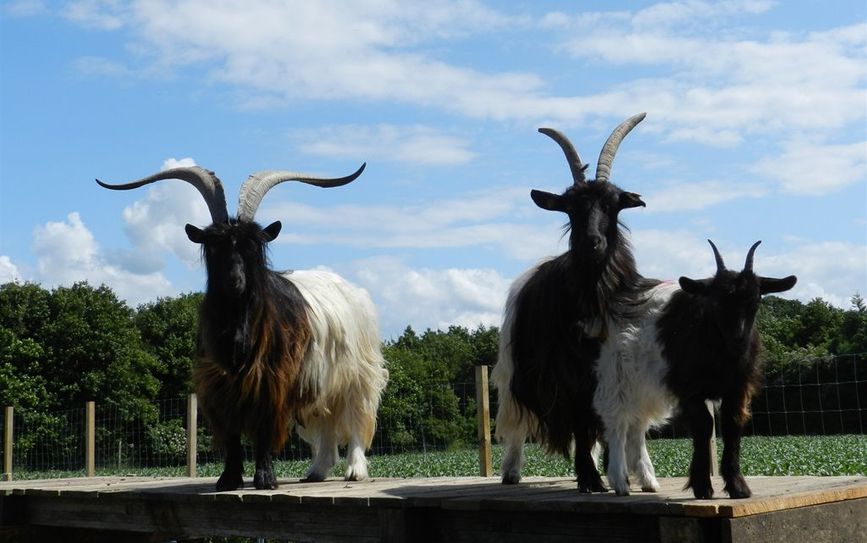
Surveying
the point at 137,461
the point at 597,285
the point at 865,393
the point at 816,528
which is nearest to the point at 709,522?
the point at 816,528

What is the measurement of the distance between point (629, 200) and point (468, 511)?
2020 millimetres

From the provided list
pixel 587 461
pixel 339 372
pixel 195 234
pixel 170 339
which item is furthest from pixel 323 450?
pixel 170 339

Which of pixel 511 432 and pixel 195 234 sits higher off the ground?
pixel 195 234

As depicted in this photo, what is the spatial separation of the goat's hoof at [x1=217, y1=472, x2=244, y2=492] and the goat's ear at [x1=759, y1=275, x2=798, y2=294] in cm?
411

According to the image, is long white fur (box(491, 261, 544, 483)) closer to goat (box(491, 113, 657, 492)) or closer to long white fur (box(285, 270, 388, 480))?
goat (box(491, 113, 657, 492))

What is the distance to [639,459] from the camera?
580cm

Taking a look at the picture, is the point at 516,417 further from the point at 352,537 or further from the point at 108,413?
the point at 108,413

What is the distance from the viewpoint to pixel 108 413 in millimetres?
30953

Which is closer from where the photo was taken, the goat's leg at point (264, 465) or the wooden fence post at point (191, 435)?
the goat's leg at point (264, 465)

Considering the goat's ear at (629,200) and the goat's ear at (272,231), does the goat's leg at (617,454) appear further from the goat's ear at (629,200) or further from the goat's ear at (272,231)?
the goat's ear at (272,231)

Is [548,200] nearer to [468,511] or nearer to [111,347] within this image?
[468,511]

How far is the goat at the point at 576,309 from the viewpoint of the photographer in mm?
5676

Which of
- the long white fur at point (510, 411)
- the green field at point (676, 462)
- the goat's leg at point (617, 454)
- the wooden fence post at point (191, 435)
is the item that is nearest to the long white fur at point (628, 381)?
the goat's leg at point (617, 454)

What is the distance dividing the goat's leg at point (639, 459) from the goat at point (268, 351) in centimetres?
260
